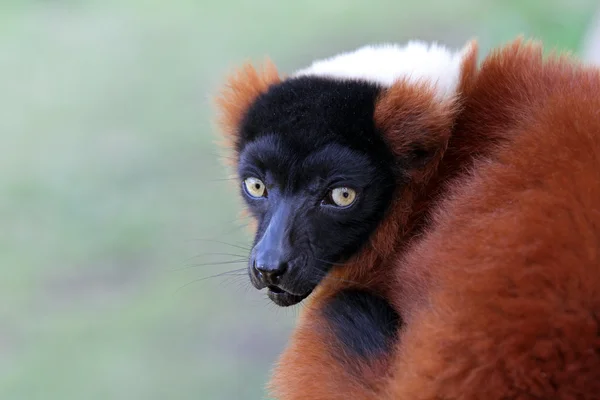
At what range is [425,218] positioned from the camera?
1.64 metres

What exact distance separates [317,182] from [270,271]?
9.5 inches

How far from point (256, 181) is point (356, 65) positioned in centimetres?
39

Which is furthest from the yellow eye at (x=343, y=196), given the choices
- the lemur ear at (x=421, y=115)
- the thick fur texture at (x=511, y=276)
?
the thick fur texture at (x=511, y=276)

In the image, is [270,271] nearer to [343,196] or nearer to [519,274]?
[343,196]

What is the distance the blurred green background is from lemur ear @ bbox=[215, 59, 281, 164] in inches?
38.4

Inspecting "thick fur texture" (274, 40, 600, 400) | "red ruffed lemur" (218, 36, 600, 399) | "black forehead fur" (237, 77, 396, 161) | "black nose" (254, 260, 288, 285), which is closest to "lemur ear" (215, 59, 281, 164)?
"red ruffed lemur" (218, 36, 600, 399)

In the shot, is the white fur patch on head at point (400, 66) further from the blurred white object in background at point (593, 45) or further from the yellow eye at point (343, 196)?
the blurred white object in background at point (593, 45)

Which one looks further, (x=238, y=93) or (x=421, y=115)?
(x=238, y=93)

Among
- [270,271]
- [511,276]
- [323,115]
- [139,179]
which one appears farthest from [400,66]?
[139,179]

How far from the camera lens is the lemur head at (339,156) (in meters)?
1.74

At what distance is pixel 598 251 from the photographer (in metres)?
1.24

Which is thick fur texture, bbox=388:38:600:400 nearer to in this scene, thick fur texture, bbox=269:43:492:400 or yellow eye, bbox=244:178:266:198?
thick fur texture, bbox=269:43:492:400

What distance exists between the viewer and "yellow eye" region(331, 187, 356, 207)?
1793mm

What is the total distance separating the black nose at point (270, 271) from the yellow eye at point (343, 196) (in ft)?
0.65
